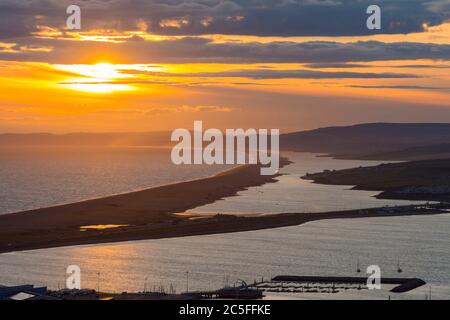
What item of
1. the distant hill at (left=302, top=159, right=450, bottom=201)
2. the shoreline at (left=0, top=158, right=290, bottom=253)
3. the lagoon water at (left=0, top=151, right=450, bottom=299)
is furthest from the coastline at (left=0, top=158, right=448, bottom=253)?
the distant hill at (left=302, top=159, right=450, bottom=201)

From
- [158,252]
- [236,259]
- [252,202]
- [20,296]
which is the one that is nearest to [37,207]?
[252,202]

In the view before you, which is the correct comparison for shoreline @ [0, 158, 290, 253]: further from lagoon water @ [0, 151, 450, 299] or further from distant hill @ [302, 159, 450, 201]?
distant hill @ [302, 159, 450, 201]

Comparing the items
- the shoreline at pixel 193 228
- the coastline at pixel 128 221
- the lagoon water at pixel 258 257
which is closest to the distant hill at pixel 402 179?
the coastline at pixel 128 221

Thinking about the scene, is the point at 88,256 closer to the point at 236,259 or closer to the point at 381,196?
the point at 236,259

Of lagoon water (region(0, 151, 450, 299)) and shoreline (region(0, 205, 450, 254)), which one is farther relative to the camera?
shoreline (region(0, 205, 450, 254))

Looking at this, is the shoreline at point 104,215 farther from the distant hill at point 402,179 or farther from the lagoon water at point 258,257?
the distant hill at point 402,179

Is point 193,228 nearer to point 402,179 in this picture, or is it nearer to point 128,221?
point 128,221

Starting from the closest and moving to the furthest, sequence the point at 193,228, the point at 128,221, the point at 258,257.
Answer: the point at 258,257
the point at 193,228
the point at 128,221

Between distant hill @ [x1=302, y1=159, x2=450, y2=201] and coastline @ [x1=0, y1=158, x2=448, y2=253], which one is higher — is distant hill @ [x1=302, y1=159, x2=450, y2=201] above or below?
below

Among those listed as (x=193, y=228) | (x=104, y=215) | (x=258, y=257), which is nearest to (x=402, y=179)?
(x=104, y=215)

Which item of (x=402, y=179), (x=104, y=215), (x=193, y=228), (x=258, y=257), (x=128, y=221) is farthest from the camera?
(x=402, y=179)

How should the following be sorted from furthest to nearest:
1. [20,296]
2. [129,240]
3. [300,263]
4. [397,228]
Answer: [397,228] < [129,240] < [300,263] < [20,296]
